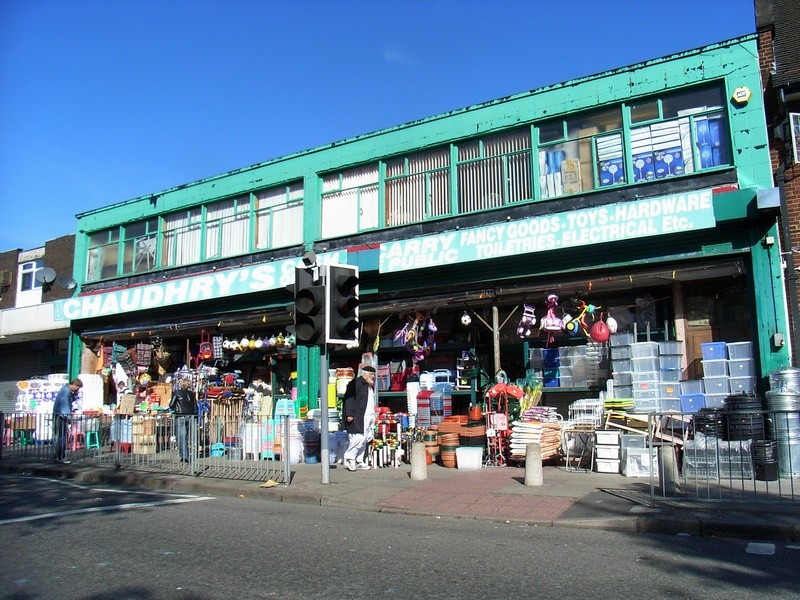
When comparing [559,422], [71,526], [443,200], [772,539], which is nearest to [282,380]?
[443,200]

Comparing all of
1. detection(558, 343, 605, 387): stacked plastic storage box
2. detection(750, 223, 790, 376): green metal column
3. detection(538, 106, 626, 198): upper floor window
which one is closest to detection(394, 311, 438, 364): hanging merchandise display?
detection(558, 343, 605, 387): stacked plastic storage box

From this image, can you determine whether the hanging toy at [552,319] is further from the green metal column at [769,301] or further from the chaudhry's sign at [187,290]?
the chaudhry's sign at [187,290]

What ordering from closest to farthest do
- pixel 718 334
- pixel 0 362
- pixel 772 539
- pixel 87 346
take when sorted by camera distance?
pixel 772 539, pixel 718 334, pixel 87 346, pixel 0 362

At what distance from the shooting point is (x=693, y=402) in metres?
12.8

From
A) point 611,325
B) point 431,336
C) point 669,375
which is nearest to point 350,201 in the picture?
point 431,336

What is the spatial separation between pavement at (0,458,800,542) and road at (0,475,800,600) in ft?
1.01

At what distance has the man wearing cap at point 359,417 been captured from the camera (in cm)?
1289

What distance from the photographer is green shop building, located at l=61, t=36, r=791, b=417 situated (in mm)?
12641

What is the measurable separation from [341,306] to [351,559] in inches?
196

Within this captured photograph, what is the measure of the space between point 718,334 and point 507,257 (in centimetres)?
436

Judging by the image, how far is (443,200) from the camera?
16.2 meters

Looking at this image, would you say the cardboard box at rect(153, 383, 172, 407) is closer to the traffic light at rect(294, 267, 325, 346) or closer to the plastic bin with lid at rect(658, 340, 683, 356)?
the traffic light at rect(294, 267, 325, 346)

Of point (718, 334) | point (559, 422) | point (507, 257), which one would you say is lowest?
point (559, 422)

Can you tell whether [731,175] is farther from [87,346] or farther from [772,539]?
[87,346]
